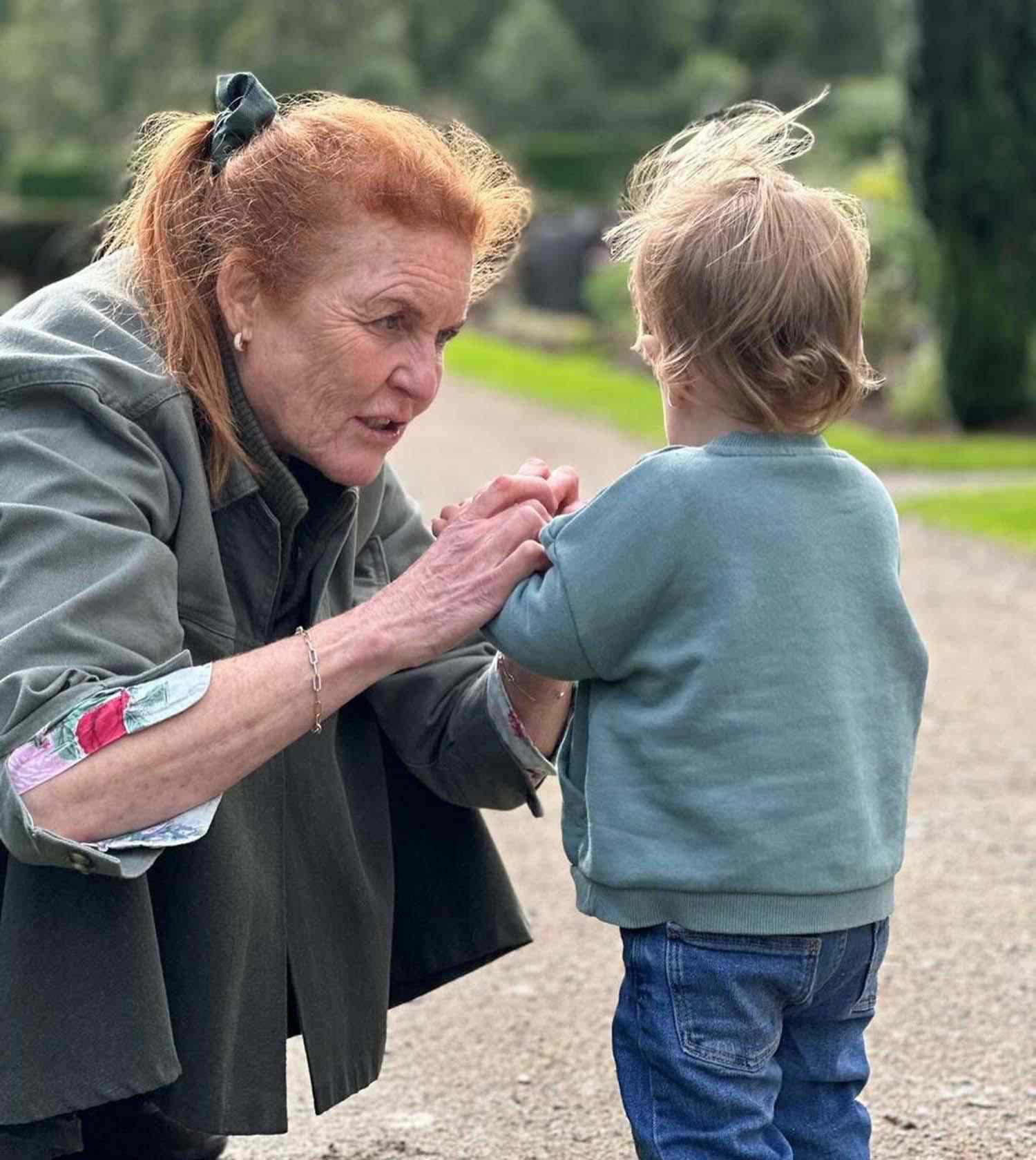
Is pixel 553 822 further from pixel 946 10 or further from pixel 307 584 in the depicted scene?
pixel 946 10

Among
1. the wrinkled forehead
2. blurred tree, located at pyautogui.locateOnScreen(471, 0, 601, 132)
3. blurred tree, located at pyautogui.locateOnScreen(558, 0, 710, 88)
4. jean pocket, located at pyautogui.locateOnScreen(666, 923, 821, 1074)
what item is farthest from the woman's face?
blurred tree, located at pyautogui.locateOnScreen(558, 0, 710, 88)

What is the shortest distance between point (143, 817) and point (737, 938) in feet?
2.11

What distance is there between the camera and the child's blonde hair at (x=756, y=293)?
195 centimetres

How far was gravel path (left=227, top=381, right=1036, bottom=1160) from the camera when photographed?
2.86 metres

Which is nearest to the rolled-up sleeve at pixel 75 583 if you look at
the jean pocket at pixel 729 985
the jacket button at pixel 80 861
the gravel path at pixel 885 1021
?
the jacket button at pixel 80 861

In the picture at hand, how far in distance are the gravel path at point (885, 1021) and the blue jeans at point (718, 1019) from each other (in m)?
0.79

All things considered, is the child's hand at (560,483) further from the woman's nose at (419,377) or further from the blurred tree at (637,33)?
the blurred tree at (637,33)

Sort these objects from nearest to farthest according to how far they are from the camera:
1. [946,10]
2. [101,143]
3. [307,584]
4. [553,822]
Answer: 1. [307,584]
2. [553,822]
3. [946,10]
4. [101,143]

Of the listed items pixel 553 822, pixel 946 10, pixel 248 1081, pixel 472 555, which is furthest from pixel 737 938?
pixel 946 10

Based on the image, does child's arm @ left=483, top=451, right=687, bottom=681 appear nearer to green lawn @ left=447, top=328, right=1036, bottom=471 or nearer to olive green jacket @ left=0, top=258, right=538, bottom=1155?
olive green jacket @ left=0, top=258, right=538, bottom=1155

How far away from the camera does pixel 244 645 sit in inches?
93.0

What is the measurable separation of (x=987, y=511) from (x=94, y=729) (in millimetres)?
6898

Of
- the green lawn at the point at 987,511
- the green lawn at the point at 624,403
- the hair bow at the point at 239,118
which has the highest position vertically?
the hair bow at the point at 239,118

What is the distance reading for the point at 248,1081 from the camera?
7.43ft
